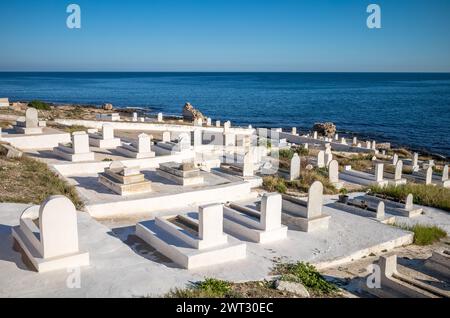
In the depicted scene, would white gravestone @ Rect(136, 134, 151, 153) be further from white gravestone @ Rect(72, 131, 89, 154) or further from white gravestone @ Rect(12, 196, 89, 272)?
white gravestone @ Rect(12, 196, 89, 272)

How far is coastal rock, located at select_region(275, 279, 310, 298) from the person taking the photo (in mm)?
7309

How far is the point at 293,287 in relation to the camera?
7.46 m

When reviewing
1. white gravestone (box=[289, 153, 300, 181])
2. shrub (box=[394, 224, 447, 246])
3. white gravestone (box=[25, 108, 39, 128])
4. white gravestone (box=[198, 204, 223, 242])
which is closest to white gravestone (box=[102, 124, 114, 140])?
white gravestone (box=[25, 108, 39, 128])

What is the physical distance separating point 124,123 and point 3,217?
67.8 ft

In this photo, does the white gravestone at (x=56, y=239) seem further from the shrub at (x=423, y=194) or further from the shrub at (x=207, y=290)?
the shrub at (x=423, y=194)

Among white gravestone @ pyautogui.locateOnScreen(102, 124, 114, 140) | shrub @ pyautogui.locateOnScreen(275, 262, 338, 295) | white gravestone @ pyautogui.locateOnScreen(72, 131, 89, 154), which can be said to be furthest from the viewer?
white gravestone @ pyautogui.locateOnScreen(102, 124, 114, 140)

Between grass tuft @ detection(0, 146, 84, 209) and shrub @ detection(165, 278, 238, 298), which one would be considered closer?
shrub @ detection(165, 278, 238, 298)

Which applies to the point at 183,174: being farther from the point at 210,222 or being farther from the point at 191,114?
the point at 191,114

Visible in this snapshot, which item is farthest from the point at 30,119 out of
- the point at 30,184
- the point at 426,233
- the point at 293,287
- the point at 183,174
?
the point at 426,233

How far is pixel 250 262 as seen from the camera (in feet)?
29.2

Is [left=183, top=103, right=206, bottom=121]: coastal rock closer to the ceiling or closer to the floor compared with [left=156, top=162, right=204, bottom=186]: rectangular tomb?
closer to the ceiling

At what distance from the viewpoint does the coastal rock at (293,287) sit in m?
7.31

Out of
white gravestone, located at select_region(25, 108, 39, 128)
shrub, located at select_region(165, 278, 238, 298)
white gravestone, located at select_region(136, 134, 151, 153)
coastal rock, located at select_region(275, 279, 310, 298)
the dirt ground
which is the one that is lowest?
the dirt ground
